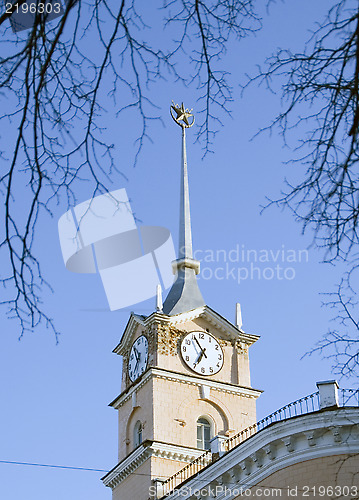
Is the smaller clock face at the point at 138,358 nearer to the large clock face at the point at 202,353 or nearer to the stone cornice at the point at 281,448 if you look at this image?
the large clock face at the point at 202,353

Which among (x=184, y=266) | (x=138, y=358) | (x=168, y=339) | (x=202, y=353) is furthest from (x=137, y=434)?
(x=184, y=266)

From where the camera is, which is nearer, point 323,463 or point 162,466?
point 323,463

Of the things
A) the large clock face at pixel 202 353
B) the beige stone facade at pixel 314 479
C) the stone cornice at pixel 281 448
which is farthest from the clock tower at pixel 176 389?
the beige stone facade at pixel 314 479

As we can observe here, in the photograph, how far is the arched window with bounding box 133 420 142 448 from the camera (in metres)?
35.6

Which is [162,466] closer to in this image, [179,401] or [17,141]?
[179,401]

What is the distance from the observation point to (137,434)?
35938mm

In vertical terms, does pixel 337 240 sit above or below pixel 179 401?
below

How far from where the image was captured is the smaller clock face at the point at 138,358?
3647cm

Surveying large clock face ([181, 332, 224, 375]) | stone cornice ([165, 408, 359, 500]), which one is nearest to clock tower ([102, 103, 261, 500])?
large clock face ([181, 332, 224, 375])

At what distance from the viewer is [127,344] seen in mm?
38094

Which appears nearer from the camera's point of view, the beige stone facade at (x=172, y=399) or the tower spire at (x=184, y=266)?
the beige stone facade at (x=172, y=399)

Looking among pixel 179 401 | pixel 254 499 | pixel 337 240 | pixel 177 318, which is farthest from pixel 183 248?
pixel 337 240

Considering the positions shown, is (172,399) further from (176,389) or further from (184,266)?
(184,266)

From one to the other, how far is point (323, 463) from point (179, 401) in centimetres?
1367
